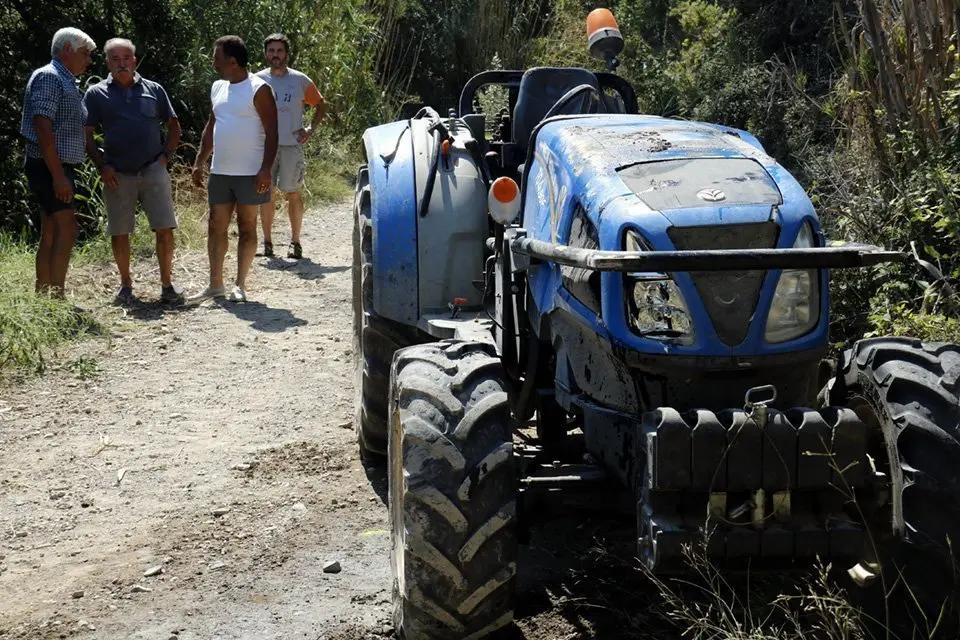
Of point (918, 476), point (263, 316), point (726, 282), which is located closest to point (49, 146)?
point (263, 316)

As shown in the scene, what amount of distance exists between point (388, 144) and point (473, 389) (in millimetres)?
2221

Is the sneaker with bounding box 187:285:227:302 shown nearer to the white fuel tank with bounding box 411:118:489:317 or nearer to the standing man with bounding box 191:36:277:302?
the standing man with bounding box 191:36:277:302

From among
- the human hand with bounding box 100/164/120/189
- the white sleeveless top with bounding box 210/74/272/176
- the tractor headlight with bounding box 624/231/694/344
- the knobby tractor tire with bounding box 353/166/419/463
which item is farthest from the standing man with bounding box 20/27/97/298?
→ the tractor headlight with bounding box 624/231/694/344

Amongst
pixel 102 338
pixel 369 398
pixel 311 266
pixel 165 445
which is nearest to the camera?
pixel 369 398

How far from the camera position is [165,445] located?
6293mm

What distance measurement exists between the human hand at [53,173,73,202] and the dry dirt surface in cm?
94

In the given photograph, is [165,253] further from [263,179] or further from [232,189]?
[263,179]

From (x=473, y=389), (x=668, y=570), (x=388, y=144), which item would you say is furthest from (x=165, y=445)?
(x=668, y=570)

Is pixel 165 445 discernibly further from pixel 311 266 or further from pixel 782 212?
pixel 311 266

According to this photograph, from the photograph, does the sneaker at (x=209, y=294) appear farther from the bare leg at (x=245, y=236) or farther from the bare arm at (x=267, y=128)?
the bare arm at (x=267, y=128)

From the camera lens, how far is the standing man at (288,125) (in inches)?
411

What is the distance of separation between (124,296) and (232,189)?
3.65 feet

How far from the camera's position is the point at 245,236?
926 cm

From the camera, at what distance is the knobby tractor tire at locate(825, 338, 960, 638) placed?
140 inches
